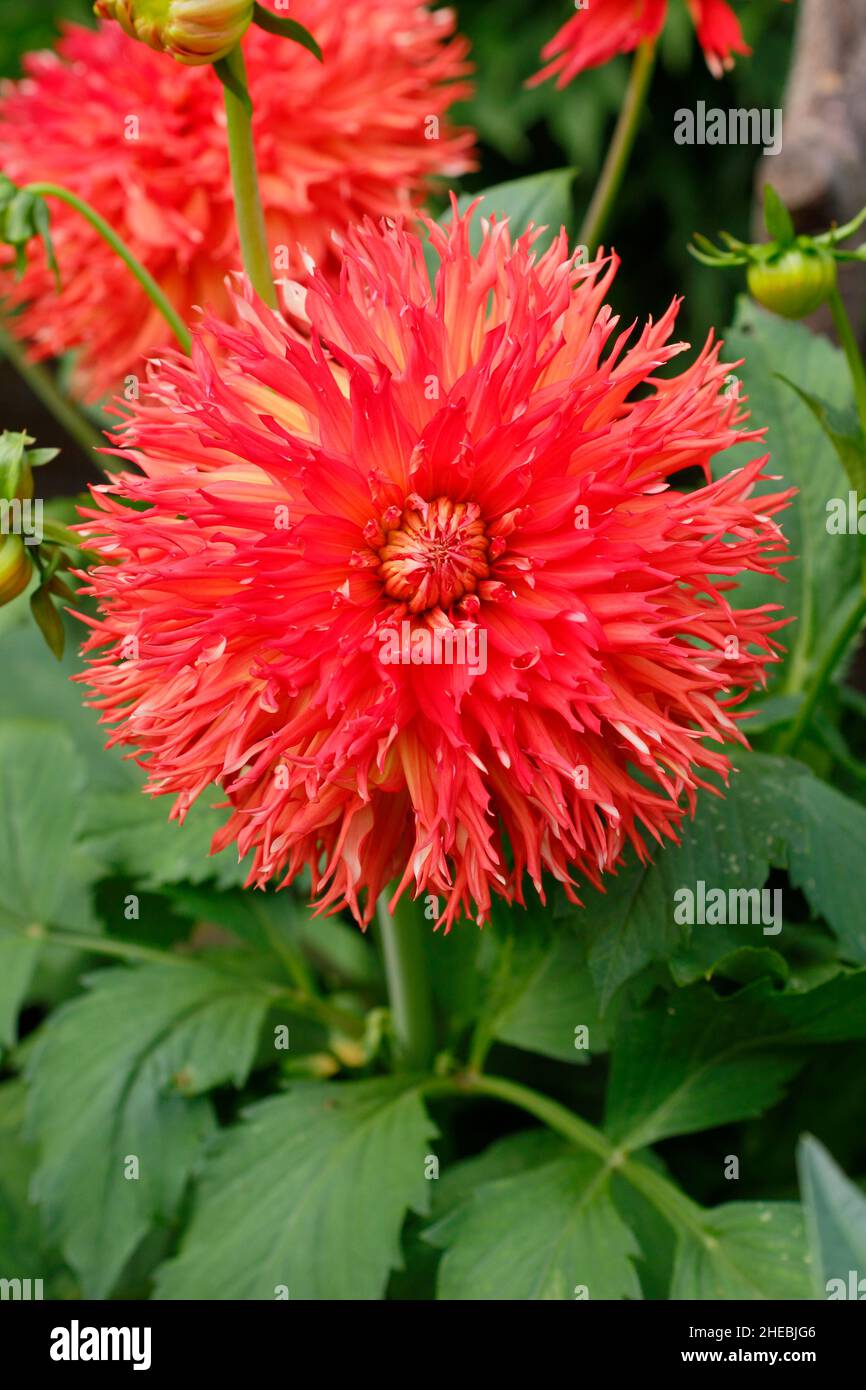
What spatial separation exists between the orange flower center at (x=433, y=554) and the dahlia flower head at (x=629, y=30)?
46 cm

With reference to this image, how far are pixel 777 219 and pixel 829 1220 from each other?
1.53ft

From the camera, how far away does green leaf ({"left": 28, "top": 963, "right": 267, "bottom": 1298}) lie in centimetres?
88

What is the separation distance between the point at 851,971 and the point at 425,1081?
0.33 meters

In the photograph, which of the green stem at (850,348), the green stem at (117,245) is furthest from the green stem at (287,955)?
the green stem at (850,348)

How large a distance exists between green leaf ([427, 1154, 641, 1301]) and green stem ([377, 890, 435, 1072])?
140mm

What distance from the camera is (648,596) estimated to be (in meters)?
0.58

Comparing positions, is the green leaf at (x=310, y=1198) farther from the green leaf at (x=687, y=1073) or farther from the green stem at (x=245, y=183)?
the green stem at (x=245, y=183)

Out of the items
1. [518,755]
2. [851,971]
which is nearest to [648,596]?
[518,755]

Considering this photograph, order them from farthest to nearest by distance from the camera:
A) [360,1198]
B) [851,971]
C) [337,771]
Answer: [360,1198] → [851,971] → [337,771]

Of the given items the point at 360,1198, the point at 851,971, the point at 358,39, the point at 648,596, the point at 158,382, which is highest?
the point at 358,39

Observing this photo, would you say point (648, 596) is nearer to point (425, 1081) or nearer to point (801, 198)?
Result: point (425, 1081)

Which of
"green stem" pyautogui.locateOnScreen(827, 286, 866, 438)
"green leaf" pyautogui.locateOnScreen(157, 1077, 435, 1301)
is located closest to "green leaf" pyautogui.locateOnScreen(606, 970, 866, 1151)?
"green leaf" pyautogui.locateOnScreen(157, 1077, 435, 1301)

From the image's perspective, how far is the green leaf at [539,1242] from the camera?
75 cm

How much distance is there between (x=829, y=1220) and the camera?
0.43 m
